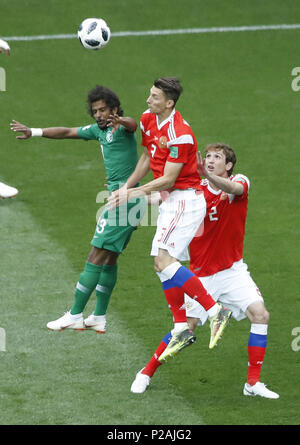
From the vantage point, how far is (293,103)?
1717 centimetres

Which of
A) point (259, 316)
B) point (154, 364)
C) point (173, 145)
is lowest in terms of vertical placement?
point (154, 364)

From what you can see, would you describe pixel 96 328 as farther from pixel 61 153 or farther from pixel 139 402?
pixel 61 153

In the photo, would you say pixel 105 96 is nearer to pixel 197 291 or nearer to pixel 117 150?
pixel 117 150

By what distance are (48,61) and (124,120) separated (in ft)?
30.9

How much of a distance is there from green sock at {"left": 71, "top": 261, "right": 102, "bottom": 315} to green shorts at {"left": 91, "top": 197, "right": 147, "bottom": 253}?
0.23 meters

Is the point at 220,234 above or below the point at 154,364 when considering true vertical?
above

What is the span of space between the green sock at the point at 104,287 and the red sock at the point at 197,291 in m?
1.33

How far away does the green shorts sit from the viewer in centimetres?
981

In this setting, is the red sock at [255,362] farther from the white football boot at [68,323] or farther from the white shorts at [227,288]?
the white football boot at [68,323]

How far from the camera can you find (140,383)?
9.03m

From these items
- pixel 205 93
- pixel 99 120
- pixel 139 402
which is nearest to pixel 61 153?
pixel 205 93

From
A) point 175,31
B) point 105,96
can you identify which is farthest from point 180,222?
point 175,31

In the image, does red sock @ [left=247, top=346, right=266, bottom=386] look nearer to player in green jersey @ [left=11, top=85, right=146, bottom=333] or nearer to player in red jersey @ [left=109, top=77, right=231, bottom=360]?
player in red jersey @ [left=109, top=77, right=231, bottom=360]

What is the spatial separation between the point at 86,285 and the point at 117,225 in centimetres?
64
